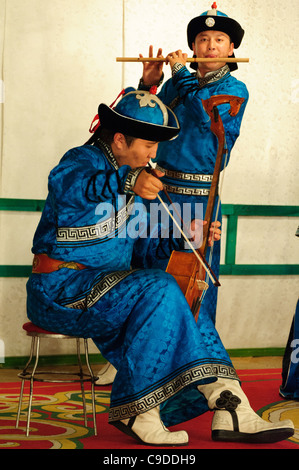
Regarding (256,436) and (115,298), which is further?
(256,436)

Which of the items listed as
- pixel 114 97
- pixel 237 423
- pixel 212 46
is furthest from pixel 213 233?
pixel 114 97

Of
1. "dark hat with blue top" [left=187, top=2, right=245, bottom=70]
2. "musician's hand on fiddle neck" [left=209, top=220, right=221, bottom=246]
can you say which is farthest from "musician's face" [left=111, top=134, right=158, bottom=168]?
"dark hat with blue top" [left=187, top=2, right=245, bottom=70]

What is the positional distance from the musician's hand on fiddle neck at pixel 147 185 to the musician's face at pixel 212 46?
1.15m

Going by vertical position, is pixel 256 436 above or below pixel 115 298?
below

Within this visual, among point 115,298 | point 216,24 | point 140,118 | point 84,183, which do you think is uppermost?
point 216,24

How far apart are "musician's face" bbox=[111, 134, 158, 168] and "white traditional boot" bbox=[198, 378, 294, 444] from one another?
87cm

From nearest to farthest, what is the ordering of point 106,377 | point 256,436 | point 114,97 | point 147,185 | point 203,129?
point 147,185 → point 256,436 → point 203,129 → point 106,377 → point 114,97

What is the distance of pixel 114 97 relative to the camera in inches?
167

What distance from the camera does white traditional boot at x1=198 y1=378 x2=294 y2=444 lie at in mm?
2455

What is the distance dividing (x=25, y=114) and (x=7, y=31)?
1.59 ft

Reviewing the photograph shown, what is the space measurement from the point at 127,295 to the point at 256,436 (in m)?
0.69

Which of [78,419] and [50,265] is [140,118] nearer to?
[50,265]

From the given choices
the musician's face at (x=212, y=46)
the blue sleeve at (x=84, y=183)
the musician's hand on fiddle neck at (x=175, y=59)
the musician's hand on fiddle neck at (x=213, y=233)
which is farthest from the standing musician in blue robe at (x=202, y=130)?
the blue sleeve at (x=84, y=183)

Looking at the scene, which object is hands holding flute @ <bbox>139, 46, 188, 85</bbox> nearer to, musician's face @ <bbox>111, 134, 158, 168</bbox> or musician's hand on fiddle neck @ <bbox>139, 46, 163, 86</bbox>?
musician's hand on fiddle neck @ <bbox>139, 46, 163, 86</bbox>
